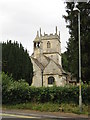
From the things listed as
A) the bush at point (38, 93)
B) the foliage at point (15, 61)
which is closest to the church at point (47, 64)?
the foliage at point (15, 61)

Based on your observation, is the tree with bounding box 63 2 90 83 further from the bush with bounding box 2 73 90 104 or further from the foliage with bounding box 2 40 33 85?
the foliage with bounding box 2 40 33 85

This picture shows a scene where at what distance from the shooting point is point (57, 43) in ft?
241

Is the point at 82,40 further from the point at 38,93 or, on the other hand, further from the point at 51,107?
the point at 51,107

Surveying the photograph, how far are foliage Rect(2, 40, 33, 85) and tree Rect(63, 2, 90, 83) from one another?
8111 millimetres

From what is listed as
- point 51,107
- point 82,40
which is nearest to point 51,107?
point 51,107

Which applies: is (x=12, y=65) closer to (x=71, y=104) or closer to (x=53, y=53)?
(x=71, y=104)

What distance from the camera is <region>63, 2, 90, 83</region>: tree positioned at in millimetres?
19578

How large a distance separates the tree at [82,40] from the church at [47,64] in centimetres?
2290

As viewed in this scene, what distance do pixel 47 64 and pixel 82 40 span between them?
122 ft

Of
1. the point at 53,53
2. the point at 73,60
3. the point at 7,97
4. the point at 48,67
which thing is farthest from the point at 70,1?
the point at 53,53

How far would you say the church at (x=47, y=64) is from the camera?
177 ft

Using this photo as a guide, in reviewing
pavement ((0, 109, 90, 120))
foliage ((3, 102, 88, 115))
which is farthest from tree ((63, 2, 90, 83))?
pavement ((0, 109, 90, 120))

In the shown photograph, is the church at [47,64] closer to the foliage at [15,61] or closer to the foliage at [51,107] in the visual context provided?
the foliage at [15,61]

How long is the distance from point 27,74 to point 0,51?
5077mm
